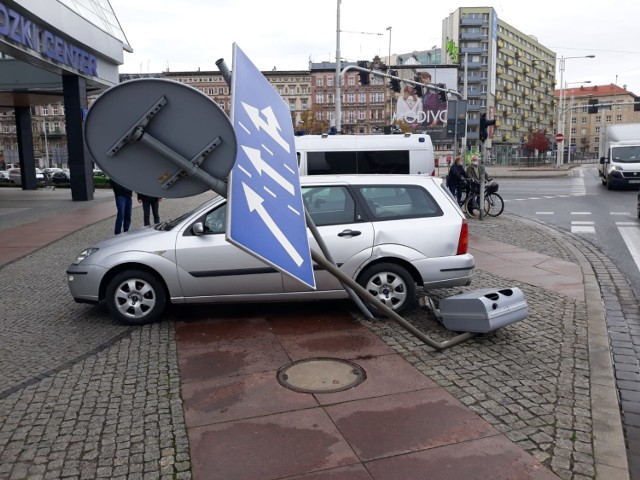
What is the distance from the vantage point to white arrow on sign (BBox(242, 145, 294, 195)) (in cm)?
354

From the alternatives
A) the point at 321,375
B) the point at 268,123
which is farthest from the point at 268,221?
the point at 321,375

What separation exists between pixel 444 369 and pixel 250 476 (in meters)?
2.15

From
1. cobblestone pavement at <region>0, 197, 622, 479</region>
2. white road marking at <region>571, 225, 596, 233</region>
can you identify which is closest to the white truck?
white road marking at <region>571, 225, 596, 233</region>

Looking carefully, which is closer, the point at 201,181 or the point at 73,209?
the point at 201,181

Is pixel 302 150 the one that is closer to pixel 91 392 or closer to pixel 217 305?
pixel 217 305

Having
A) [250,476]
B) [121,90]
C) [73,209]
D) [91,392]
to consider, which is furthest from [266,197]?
[73,209]

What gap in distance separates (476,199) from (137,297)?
12.5 meters

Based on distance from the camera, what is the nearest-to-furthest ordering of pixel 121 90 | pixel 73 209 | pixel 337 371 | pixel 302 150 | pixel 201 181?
pixel 121 90 → pixel 201 181 → pixel 337 371 → pixel 302 150 → pixel 73 209

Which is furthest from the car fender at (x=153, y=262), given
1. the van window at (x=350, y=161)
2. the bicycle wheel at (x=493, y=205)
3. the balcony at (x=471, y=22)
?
the balcony at (x=471, y=22)

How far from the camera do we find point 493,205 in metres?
17.3

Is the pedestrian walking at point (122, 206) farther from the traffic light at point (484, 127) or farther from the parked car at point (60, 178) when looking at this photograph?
the parked car at point (60, 178)

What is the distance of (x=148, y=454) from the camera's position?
352cm

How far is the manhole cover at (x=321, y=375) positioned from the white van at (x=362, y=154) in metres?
11.0

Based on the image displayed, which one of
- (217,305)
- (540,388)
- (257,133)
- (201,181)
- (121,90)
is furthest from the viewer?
(217,305)
